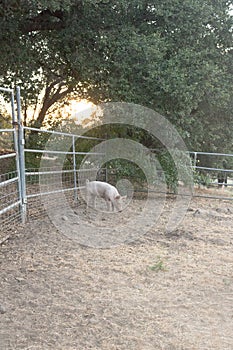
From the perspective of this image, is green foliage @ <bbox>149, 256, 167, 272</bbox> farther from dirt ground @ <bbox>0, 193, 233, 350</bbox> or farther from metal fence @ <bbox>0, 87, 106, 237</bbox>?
metal fence @ <bbox>0, 87, 106, 237</bbox>

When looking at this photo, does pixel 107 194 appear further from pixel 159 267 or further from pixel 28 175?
pixel 159 267

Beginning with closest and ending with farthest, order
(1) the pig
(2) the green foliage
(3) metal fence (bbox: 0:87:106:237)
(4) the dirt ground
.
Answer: (4) the dirt ground < (2) the green foliage < (3) metal fence (bbox: 0:87:106:237) < (1) the pig

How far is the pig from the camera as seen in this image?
5.48 m

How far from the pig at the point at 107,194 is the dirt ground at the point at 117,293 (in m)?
1.39

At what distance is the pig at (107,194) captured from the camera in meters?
5.48

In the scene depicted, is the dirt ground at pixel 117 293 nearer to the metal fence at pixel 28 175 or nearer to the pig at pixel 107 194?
the metal fence at pixel 28 175

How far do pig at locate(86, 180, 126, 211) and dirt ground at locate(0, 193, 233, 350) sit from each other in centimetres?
139

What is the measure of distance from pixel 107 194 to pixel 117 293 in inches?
119

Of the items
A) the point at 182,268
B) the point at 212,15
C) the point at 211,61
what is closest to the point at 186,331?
the point at 182,268

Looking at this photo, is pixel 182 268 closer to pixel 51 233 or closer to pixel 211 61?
pixel 51 233

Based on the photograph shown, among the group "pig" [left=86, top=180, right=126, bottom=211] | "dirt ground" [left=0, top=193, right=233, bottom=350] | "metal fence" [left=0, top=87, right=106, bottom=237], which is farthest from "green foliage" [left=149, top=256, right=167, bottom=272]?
"pig" [left=86, top=180, right=126, bottom=211]

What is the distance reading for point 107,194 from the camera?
5520 millimetres

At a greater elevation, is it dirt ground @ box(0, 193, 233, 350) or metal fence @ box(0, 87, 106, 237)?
metal fence @ box(0, 87, 106, 237)

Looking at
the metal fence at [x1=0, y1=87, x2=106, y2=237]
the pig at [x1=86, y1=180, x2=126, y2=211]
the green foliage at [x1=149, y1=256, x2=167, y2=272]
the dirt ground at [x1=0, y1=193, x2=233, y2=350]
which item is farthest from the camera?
the pig at [x1=86, y1=180, x2=126, y2=211]
